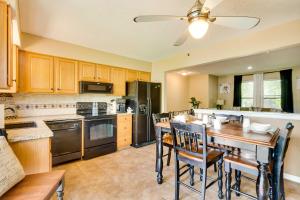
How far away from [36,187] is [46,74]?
243 cm

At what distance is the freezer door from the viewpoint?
420cm

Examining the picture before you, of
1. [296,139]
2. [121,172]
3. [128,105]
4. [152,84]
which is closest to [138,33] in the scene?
[152,84]

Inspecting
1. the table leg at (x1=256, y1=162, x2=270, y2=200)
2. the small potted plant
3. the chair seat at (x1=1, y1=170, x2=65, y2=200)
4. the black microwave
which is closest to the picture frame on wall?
the small potted plant

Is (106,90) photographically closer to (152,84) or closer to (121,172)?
(152,84)

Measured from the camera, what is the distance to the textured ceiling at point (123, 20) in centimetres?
193

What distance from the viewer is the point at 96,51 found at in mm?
3664

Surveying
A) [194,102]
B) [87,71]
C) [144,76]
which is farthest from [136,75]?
[194,102]

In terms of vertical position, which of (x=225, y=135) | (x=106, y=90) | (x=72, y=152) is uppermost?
(x=106, y=90)

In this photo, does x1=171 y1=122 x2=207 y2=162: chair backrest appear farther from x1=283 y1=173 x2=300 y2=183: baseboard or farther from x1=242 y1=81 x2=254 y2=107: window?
x1=242 y1=81 x2=254 y2=107: window

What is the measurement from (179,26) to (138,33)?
0.73 metres

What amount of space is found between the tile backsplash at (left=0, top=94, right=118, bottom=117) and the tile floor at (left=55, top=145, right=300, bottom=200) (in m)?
1.19

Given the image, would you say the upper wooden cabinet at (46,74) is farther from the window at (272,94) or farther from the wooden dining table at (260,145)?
the window at (272,94)

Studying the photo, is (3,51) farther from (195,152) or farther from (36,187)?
(195,152)

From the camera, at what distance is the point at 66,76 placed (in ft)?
10.5
